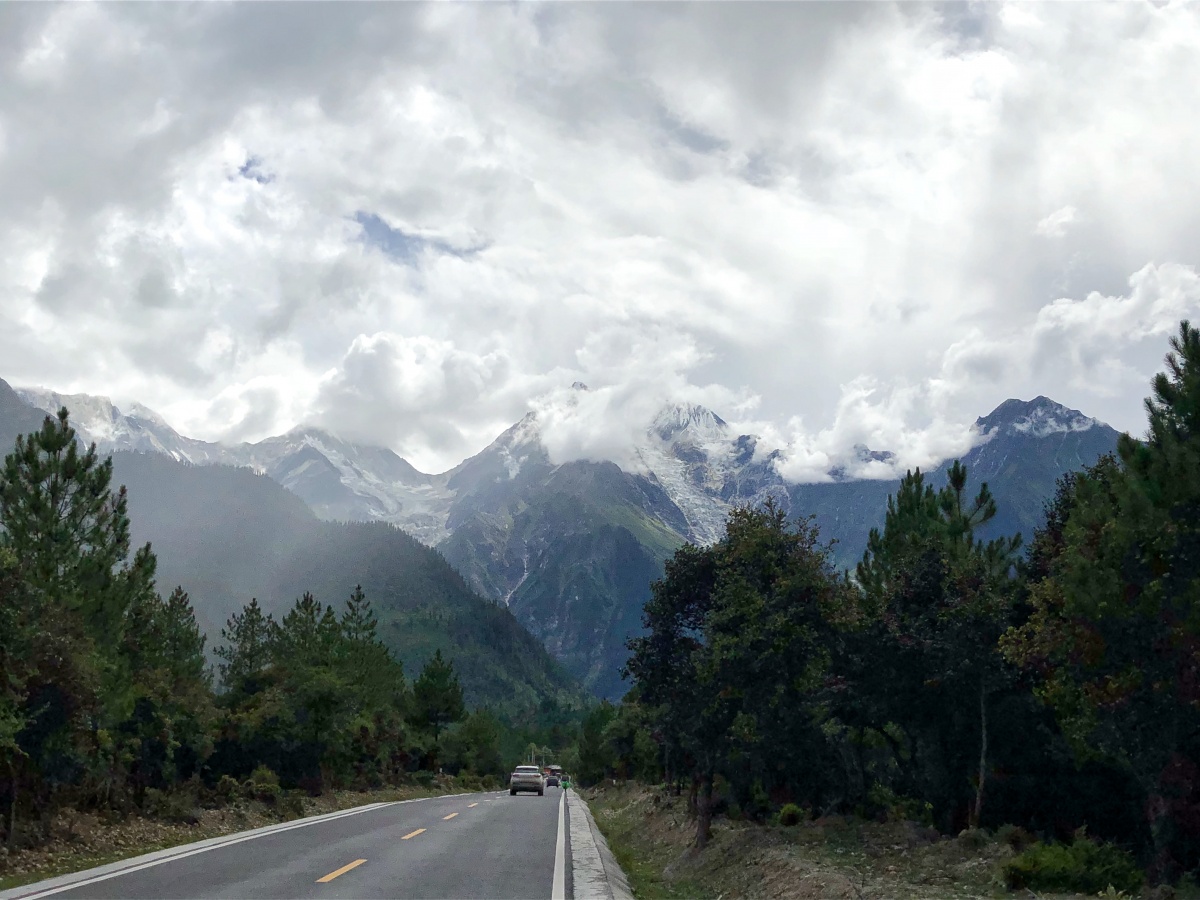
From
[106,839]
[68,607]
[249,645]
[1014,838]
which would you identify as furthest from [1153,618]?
[249,645]

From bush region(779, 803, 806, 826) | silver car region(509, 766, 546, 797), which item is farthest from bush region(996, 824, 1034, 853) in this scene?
silver car region(509, 766, 546, 797)

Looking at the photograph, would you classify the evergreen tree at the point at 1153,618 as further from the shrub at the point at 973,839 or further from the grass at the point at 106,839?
the grass at the point at 106,839

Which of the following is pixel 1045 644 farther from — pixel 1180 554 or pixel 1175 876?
pixel 1175 876

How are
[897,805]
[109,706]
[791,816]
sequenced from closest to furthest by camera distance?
[109,706]
[791,816]
[897,805]

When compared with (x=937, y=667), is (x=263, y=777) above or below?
below

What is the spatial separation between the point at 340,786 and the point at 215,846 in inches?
1494

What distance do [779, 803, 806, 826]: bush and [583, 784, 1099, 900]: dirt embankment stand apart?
0.85 meters

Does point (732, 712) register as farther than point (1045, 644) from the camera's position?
Yes

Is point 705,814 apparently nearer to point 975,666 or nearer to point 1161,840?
point 975,666

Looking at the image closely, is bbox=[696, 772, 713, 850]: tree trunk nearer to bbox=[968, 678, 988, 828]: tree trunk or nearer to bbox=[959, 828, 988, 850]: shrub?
bbox=[968, 678, 988, 828]: tree trunk

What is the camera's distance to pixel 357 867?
17000 millimetres

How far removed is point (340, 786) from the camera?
55156 millimetres

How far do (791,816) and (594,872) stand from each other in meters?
10.6

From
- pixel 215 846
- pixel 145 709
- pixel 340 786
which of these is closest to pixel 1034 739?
pixel 215 846
